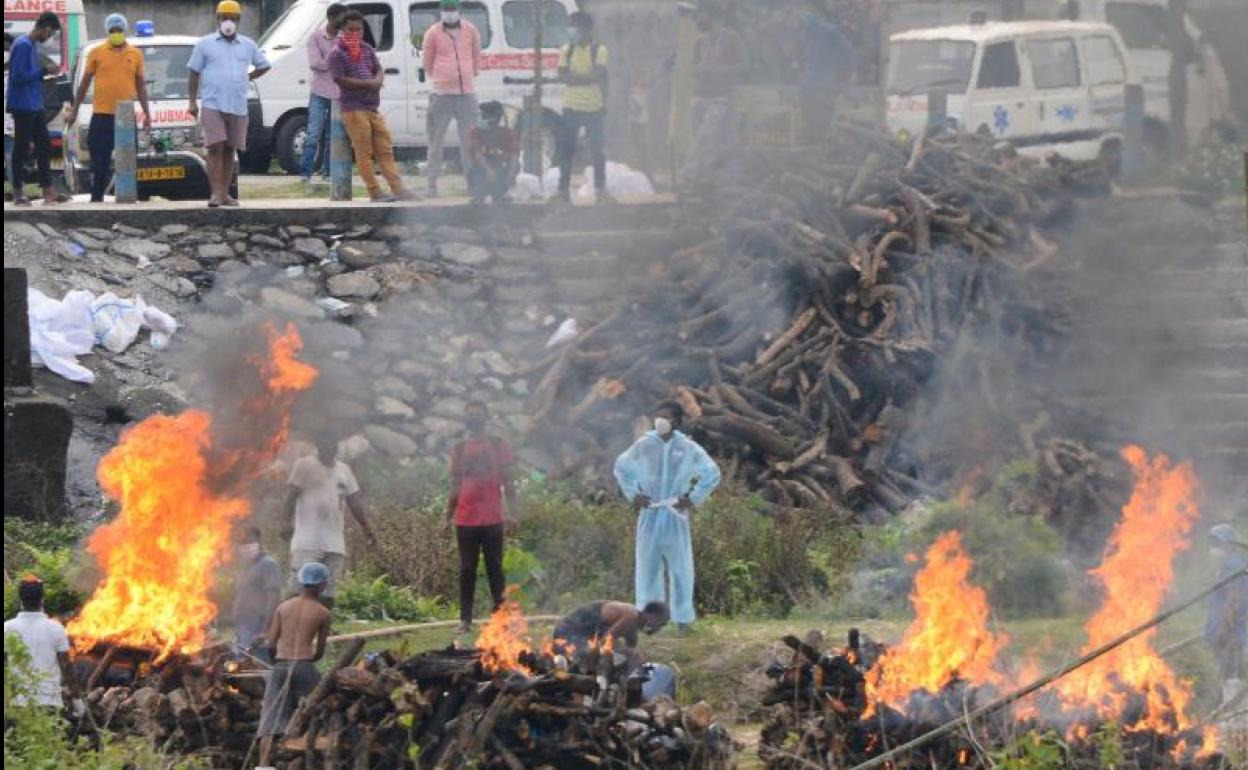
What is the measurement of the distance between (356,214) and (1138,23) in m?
10.2

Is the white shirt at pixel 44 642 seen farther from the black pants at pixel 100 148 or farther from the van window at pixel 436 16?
the van window at pixel 436 16

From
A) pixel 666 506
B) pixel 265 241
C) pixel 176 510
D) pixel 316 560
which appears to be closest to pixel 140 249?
pixel 265 241

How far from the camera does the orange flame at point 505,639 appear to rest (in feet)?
42.1

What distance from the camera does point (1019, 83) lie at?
81.6ft

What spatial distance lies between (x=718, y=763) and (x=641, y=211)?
34.7ft

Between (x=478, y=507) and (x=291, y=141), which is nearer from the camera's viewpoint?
(x=478, y=507)

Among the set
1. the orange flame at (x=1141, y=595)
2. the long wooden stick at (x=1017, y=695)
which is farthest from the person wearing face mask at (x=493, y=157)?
the long wooden stick at (x=1017, y=695)

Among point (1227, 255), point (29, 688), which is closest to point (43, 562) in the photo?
point (29, 688)

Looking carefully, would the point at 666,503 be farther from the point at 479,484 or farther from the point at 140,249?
the point at 140,249

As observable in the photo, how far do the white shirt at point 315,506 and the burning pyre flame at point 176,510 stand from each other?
29.7 inches

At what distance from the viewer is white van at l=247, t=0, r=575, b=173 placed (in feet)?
83.2

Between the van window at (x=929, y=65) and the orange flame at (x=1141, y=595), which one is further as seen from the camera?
the van window at (x=929, y=65)

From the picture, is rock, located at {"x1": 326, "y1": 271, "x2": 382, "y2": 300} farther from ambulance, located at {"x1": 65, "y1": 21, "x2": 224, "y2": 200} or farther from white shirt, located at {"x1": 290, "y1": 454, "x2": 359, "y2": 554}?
white shirt, located at {"x1": 290, "y1": 454, "x2": 359, "y2": 554}

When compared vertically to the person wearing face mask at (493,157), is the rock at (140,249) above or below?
below
